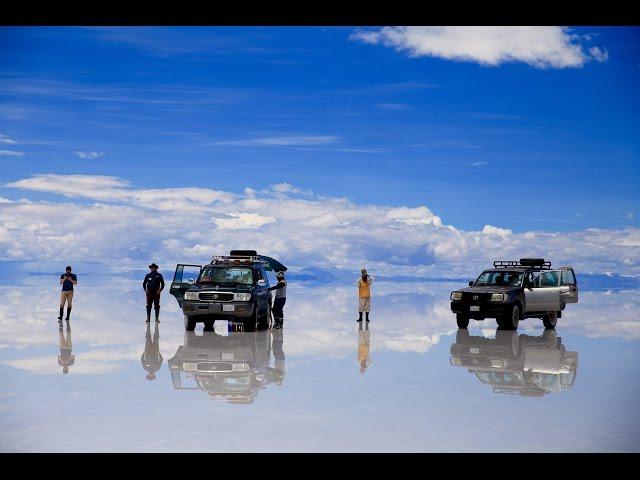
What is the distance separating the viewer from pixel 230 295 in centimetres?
2678

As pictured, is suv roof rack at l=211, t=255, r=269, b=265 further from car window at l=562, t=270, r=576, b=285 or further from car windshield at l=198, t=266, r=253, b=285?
car window at l=562, t=270, r=576, b=285

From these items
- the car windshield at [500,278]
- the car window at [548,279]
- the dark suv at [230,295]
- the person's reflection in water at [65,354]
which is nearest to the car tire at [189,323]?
the dark suv at [230,295]

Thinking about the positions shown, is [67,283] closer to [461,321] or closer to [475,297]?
[461,321]

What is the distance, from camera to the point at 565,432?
11.5 meters

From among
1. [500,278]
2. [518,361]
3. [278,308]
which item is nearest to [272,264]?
[278,308]

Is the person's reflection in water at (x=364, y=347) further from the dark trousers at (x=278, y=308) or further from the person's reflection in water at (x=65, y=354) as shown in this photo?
the person's reflection in water at (x=65, y=354)

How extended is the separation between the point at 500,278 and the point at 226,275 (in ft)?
27.2

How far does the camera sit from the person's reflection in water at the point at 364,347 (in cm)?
1909

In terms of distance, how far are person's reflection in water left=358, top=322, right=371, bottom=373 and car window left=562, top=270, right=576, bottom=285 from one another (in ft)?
21.0

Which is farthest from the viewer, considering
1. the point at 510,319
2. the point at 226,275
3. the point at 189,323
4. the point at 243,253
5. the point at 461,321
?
the point at 243,253

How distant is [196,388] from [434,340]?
1113 centimetres

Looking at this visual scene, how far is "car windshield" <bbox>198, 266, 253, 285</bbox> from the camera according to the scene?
2789cm
